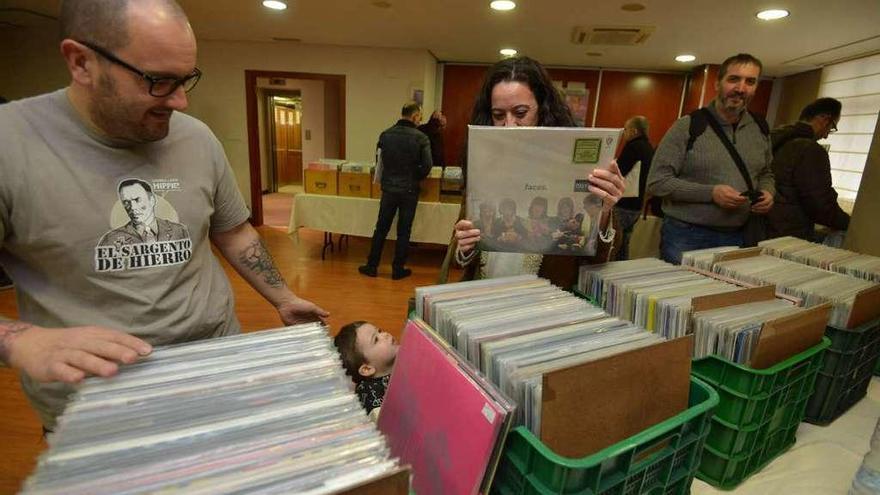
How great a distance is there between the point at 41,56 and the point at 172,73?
7448mm

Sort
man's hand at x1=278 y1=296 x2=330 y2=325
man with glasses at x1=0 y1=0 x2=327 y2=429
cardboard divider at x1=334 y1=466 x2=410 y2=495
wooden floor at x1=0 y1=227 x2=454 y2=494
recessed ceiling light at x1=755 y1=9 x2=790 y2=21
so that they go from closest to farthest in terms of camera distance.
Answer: cardboard divider at x1=334 y1=466 x2=410 y2=495 → man with glasses at x1=0 y1=0 x2=327 y2=429 → man's hand at x1=278 y1=296 x2=330 y2=325 → wooden floor at x1=0 y1=227 x2=454 y2=494 → recessed ceiling light at x1=755 y1=9 x2=790 y2=21

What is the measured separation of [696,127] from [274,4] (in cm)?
382

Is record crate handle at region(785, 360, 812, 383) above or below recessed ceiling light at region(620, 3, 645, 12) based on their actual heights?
below

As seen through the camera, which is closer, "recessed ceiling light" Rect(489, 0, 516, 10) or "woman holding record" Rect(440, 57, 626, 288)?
"woman holding record" Rect(440, 57, 626, 288)

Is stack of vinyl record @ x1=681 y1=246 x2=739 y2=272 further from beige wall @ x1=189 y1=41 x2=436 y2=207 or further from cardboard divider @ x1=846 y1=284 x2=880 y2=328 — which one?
beige wall @ x1=189 y1=41 x2=436 y2=207

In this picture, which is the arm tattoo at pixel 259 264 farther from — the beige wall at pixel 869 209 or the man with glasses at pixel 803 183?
the man with glasses at pixel 803 183

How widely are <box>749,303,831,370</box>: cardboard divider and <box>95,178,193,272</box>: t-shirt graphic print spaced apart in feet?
3.77

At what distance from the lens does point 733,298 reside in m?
0.86

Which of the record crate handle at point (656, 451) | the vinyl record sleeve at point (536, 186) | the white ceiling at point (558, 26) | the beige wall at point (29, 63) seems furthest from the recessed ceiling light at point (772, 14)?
the beige wall at point (29, 63)

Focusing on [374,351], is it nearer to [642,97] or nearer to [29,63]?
[642,97]

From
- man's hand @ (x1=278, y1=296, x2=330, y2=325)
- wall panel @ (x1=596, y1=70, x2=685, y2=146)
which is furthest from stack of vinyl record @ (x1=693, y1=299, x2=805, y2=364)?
wall panel @ (x1=596, y1=70, x2=685, y2=146)

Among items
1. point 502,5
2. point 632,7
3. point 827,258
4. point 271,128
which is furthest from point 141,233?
point 271,128

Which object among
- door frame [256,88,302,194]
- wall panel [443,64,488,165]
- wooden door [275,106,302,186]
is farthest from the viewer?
wooden door [275,106,302,186]

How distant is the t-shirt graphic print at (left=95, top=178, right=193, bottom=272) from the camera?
86 cm
